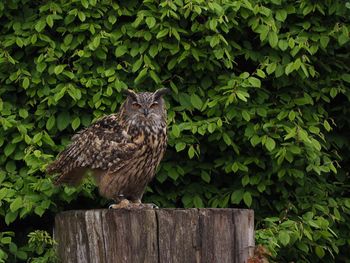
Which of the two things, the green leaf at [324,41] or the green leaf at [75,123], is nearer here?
the green leaf at [75,123]

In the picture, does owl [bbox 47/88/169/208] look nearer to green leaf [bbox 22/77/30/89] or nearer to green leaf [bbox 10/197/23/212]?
green leaf [bbox 10/197/23/212]

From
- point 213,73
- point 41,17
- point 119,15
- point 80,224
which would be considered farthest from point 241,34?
point 80,224

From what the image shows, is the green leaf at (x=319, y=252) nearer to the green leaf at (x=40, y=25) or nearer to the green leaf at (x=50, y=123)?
the green leaf at (x=50, y=123)

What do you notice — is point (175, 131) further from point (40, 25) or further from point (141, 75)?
point (40, 25)

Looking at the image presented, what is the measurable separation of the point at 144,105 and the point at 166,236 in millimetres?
1200

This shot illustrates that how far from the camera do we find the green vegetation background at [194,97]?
5789mm

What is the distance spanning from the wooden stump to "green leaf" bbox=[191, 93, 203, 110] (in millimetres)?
1674

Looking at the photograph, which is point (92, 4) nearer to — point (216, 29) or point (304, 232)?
point (216, 29)

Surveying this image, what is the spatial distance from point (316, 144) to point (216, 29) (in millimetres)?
911

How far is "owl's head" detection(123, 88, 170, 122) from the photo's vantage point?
524cm

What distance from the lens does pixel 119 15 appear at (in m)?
6.03

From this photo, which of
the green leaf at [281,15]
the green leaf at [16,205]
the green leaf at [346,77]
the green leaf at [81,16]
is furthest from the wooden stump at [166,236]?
the green leaf at [346,77]

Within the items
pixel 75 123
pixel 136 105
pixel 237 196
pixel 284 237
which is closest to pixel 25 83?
pixel 75 123

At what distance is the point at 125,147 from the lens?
5.26 metres
